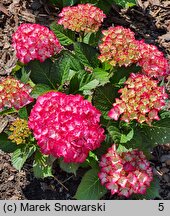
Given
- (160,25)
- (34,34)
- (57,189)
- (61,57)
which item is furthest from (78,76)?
(160,25)

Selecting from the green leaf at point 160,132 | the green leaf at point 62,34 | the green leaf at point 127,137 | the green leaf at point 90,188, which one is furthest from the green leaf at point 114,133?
the green leaf at point 62,34

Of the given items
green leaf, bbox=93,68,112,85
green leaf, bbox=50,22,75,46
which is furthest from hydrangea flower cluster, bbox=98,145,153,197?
green leaf, bbox=50,22,75,46

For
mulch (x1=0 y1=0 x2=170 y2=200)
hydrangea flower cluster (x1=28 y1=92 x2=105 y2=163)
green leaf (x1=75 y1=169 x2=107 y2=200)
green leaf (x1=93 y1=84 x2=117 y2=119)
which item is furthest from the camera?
mulch (x1=0 y1=0 x2=170 y2=200)

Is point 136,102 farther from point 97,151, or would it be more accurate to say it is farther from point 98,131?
point 97,151

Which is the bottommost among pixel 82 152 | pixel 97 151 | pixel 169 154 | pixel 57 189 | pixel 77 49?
pixel 57 189

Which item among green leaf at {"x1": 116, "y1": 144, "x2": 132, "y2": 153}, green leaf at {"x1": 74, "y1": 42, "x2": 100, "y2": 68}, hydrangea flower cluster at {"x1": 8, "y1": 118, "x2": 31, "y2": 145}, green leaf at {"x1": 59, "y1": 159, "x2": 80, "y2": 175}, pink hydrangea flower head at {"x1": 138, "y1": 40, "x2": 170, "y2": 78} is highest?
pink hydrangea flower head at {"x1": 138, "y1": 40, "x2": 170, "y2": 78}

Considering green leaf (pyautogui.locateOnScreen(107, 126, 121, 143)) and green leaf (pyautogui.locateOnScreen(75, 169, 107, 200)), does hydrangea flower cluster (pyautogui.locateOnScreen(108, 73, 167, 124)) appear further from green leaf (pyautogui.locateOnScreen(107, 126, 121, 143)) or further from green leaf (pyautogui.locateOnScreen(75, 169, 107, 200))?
green leaf (pyautogui.locateOnScreen(75, 169, 107, 200))

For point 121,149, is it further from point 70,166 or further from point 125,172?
point 70,166
